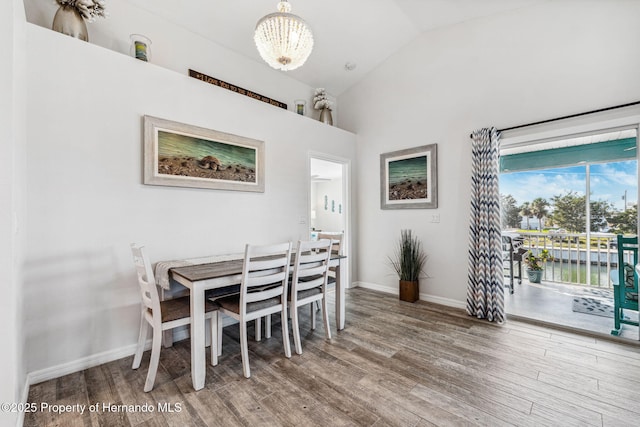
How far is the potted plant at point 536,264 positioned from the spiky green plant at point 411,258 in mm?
2129

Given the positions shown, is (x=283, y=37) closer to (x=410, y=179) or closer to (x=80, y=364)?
(x=410, y=179)

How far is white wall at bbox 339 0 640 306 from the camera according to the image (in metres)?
2.66

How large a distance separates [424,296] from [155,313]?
10.7ft

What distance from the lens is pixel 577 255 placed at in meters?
4.22

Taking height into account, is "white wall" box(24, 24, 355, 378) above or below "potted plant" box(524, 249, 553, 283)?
above

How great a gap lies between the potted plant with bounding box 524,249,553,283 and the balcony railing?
0.20 feet

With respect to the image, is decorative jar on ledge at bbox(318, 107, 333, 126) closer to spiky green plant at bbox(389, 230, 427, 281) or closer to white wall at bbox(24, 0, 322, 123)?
white wall at bbox(24, 0, 322, 123)

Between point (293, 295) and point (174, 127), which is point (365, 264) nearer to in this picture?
point (293, 295)

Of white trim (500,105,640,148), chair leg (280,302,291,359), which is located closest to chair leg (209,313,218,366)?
chair leg (280,302,291,359)

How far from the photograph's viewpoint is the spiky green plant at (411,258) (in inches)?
149

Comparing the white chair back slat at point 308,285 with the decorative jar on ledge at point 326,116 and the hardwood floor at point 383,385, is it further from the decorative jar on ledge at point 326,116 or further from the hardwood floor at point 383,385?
the decorative jar on ledge at point 326,116

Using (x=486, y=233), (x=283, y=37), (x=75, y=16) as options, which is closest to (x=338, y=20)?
(x=283, y=37)

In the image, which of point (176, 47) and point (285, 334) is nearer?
point (285, 334)

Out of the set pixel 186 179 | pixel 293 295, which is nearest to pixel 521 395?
pixel 293 295
